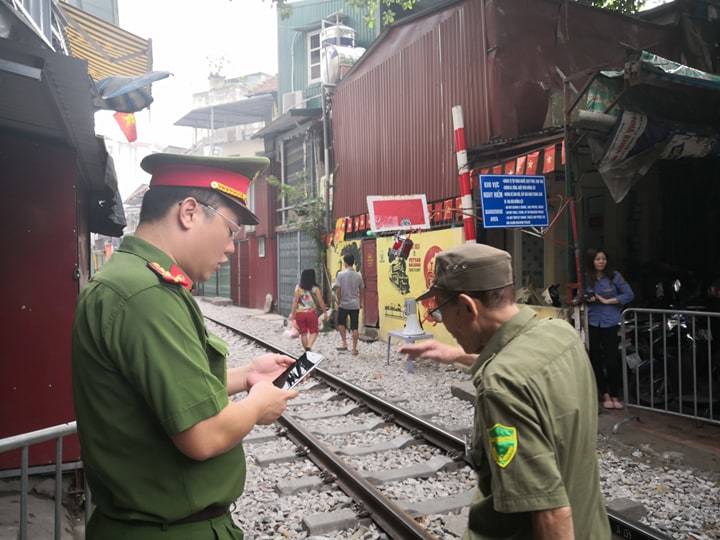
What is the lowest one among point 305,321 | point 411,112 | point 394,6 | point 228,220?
point 305,321

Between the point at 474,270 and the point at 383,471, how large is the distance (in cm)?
358

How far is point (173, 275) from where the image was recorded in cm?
152

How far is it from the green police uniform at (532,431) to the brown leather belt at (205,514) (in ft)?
2.47

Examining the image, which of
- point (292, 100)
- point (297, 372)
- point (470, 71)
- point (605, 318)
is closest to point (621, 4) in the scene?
point (470, 71)

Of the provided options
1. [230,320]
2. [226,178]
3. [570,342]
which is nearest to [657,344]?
[570,342]

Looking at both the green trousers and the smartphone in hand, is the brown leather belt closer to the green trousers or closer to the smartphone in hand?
the green trousers

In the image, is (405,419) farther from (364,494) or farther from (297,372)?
(297,372)

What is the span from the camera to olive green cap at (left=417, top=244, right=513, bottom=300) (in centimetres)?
168

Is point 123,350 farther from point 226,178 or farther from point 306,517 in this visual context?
point 306,517

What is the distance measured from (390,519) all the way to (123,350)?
2985 mm

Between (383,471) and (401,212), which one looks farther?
(401,212)

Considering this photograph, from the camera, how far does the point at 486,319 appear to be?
1730mm

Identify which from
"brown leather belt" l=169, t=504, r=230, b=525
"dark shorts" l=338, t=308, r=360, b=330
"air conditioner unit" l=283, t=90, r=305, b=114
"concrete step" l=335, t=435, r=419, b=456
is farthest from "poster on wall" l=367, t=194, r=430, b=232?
"air conditioner unit" l=283, t=90, r=305, b=114

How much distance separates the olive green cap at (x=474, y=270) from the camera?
66.3 inches
